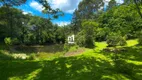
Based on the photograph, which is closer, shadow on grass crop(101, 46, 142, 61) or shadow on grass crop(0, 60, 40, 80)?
shadow on grass crop(0, 60, 40, 80)

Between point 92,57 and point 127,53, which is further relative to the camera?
point 127,53

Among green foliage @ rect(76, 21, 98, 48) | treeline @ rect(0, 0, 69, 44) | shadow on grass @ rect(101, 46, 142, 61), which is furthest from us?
treeline @ rect(0, 0, 69, 44)

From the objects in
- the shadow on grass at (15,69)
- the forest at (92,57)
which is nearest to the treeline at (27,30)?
the forest at (92,57)

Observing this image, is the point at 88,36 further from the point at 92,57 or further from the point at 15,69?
the point at 15,69

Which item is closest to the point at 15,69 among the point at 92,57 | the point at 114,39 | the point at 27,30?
the point at 92,57

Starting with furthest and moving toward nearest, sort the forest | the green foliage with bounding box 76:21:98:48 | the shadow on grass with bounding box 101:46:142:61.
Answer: the green foliage with bounding box 76:21:98:48 → the shadow on grass with bounding box 101:46:142:61 → the forest

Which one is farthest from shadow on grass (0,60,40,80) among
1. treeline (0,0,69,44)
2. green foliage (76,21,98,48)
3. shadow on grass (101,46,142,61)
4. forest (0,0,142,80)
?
treeline (0,0,69,44)

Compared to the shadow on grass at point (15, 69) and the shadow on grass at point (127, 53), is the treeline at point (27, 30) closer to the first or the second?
the shadow on grass at point (127, 53)

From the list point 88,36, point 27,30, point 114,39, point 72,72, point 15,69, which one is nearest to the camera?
point 72,72

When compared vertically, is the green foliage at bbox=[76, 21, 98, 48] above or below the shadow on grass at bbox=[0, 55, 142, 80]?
above

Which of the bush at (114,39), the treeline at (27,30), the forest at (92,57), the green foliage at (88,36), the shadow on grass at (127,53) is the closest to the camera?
the forest at (92,57)

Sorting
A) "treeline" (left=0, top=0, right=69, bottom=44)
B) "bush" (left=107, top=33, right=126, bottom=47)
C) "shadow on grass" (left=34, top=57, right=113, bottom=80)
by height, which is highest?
"treeline" (left=0, top=0, right=69, bottom=44)

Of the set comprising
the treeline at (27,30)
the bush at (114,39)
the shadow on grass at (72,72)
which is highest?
the treeline at (27,30)

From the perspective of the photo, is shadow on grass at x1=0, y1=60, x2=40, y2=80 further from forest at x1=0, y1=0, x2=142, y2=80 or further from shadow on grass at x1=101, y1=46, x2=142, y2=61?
shadow on grass at x1=101, y1=46, x2=142, y2=61
